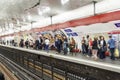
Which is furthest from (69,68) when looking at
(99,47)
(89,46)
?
(89,46)

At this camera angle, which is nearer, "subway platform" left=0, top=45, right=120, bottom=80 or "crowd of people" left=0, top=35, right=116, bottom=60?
"subway platform" left=0, top=45, right=120, bottom=80

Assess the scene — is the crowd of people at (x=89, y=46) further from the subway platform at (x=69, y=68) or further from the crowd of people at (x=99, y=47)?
the subway platform at (x=69, y=68)

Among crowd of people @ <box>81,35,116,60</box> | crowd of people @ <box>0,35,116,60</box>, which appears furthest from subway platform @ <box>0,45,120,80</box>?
crowd of people @ <box>0,35,116,60</box>

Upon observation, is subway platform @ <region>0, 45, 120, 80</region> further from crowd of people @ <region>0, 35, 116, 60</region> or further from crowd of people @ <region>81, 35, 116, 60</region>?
crowd of people @ <region>0, 35, 116, 60</region>

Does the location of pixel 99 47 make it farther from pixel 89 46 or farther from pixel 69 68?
pixel 69 68

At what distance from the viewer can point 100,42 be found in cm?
1773

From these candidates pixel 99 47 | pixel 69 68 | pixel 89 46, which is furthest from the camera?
pixel 89 46

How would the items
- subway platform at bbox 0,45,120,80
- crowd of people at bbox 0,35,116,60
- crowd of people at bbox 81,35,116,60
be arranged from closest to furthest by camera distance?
subway platform at bbox 0,45,120,80 < crowd of people at bbox 81,35,116,60 < crowd of people at bbox 0,35,116,60

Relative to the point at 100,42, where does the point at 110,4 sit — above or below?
above

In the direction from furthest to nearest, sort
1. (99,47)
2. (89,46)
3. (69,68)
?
(89,46), (99,47), (69,68)

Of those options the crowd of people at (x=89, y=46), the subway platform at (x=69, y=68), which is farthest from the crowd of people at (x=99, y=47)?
the subway platform at (x=69, y=68)

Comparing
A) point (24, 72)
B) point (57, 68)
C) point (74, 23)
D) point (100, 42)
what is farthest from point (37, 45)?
point (57, 68)

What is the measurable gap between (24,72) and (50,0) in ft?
24.9

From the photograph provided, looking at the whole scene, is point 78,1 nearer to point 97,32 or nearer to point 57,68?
point 97,32
